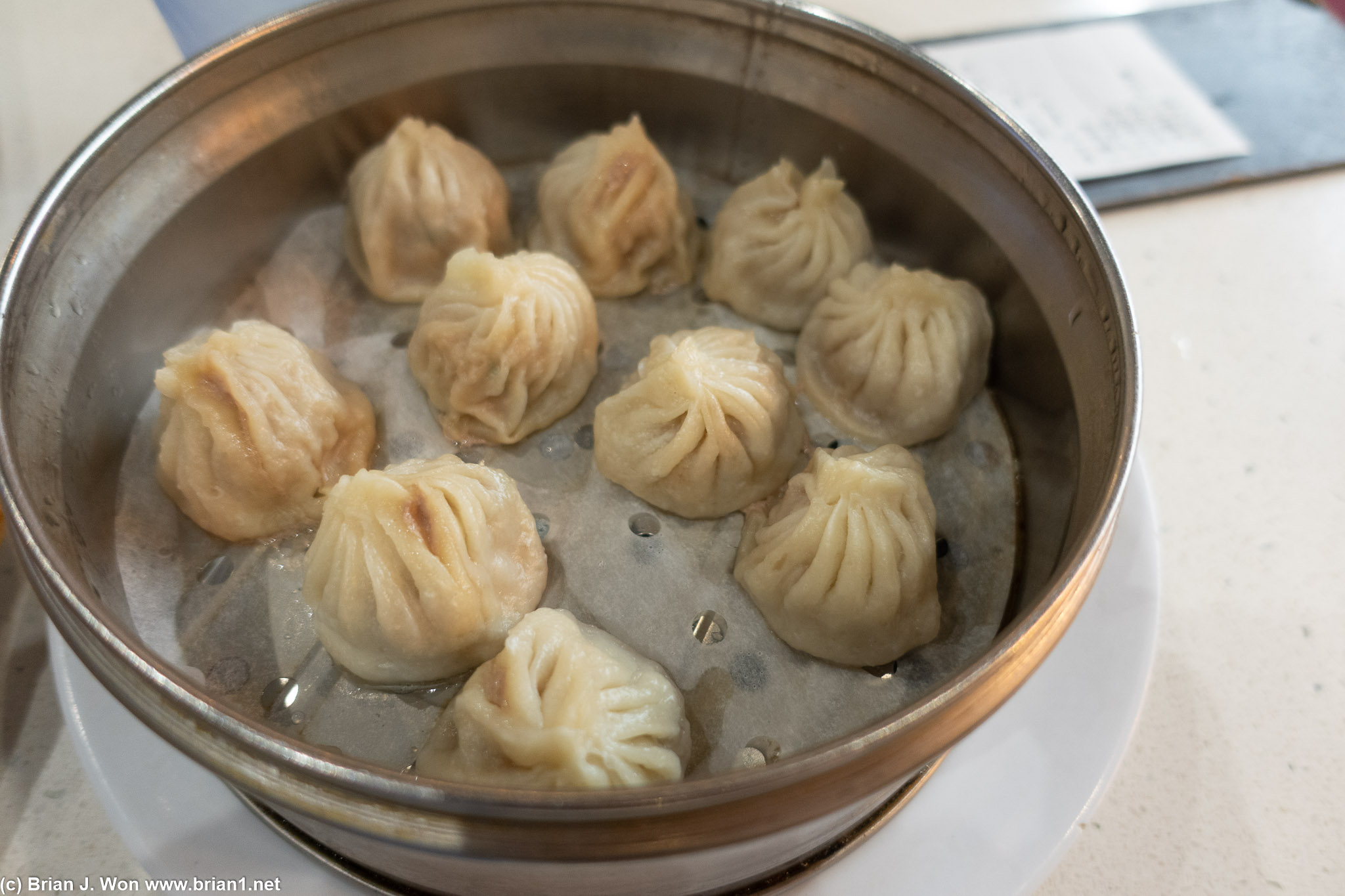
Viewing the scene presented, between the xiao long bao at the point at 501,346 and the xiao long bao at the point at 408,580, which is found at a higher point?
the xiao long bao at the point at 501,346

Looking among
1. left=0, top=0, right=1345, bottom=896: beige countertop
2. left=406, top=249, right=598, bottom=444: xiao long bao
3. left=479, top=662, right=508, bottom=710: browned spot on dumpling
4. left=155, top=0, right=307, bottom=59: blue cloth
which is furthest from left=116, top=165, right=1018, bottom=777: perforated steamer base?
left=155, top=0, right=307, bottom=59: blue cloth

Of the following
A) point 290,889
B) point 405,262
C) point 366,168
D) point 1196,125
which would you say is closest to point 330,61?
point 366,168

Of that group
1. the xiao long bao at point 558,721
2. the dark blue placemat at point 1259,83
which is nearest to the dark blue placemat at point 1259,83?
the dark blue placemat at point 1259,83

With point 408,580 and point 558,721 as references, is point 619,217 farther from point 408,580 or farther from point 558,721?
point 558,721

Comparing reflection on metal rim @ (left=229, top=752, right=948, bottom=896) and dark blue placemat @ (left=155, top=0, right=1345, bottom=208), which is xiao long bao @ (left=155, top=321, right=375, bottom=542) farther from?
dark blue placemat @ (left=155, top=0, right=1345, bottom=208)

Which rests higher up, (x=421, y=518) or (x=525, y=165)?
(x=525, y=165)

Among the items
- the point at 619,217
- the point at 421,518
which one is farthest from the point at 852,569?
the point at 619,217

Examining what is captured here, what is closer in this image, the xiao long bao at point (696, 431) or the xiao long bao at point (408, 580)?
the xiao long bao at point (408, 580)

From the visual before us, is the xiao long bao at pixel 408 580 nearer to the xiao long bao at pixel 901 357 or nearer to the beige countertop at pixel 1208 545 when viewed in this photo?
the beige countertop at pixel 1208 545
